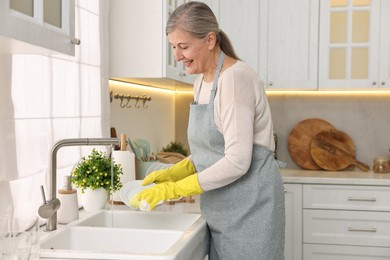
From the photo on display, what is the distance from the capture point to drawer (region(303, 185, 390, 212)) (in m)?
3.60

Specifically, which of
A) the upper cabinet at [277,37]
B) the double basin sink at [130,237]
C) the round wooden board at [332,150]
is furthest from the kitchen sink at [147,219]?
the round wooden board at [332,150]

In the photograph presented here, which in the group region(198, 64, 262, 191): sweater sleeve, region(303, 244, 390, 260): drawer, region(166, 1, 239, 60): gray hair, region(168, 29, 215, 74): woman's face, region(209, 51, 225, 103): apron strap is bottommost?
region(303, 244, 390, 260): drawer

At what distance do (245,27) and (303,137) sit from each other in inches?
36.2

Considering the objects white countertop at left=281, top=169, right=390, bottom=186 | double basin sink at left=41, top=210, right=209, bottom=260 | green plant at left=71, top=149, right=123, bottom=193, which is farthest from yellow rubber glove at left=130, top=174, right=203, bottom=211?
white countertop at left=281, top=169, right=390, bottom=186

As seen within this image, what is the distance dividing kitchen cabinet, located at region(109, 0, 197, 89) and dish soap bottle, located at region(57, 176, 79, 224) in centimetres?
88

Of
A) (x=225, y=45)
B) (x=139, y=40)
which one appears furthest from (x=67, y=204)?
(x=139, y=40)

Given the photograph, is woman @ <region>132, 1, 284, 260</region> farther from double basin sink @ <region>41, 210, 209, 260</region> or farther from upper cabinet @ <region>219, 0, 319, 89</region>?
upper cabinet @ <region>219, 0, 319, 89</region>

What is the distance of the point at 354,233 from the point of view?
11.9 feet

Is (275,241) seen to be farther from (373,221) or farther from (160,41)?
(373,221)

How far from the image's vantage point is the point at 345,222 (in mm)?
3656

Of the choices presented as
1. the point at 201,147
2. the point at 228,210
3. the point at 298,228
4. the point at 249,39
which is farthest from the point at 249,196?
the point at 249,39

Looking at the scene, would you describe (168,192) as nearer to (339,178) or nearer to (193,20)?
(193,20)

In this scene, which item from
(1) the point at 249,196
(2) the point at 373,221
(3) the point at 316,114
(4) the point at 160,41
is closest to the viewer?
(1) the point at 249,196

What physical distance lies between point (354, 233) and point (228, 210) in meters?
1.86
